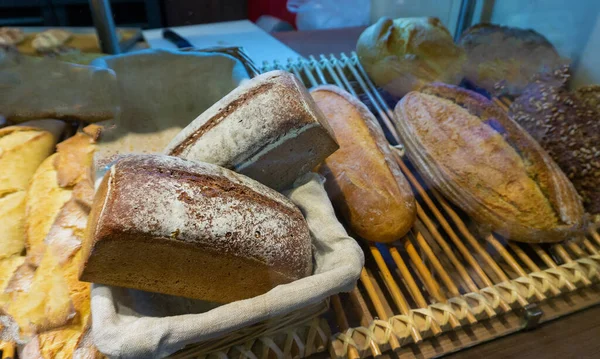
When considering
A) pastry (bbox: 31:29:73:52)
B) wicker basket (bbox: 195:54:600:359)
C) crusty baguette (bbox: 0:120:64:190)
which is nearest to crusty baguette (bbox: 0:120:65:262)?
crusty baguette (bbox: 0:120:64:190)

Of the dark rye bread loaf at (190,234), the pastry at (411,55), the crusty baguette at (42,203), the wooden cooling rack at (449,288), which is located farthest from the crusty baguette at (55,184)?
the pastry at (411,55)

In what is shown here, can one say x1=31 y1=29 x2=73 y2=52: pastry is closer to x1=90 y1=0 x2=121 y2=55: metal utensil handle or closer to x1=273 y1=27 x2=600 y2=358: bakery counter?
x1=90 y1=0 x2=121 y2=55: metal utensil handle

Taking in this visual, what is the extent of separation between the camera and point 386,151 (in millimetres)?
1138

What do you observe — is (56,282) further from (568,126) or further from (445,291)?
(568,126)

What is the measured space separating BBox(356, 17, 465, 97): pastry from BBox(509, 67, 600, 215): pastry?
1.00 ft

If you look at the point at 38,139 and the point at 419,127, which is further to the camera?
the point at 419,127

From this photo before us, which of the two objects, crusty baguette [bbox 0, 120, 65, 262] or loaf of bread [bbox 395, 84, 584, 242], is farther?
loaf of bread [bbox 395, 84, 584, 242]

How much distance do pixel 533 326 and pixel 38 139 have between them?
1.35m

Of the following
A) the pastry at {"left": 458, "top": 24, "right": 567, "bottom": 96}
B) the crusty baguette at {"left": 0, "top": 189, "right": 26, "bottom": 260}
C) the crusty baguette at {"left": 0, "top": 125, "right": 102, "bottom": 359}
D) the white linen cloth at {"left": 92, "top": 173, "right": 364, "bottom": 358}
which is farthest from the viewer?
the pastry at {"left": 458, "top": 24, "right": 567, "bottom": 96}

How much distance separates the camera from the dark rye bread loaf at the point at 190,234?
0.60 m

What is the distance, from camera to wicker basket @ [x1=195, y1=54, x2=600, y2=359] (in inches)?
33.2

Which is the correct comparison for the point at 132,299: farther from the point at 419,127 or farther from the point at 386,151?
the point at 419,127

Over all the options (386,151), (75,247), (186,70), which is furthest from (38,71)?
(386,151)

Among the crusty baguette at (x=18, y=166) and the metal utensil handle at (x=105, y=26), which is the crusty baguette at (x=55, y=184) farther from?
the metal utensil handle at (x=105, y=26)
